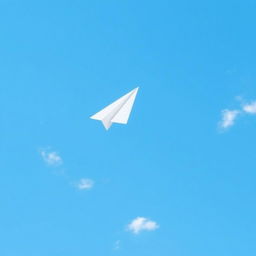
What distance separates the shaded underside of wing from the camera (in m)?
19.6

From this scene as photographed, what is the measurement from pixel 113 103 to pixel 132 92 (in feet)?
5.09

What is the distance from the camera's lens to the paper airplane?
1994 centimetres

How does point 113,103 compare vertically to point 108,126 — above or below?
above

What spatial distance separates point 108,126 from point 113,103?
1859 millimetres

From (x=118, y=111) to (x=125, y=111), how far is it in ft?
2.43

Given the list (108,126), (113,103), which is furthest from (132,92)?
(108,126)

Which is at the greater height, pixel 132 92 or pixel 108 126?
pixel 132 92

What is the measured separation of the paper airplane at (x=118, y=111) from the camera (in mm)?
19938

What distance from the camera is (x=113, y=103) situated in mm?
21219

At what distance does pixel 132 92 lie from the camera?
21344mm

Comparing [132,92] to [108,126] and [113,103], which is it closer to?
[113,103]

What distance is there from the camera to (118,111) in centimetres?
2073

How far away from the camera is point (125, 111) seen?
20.2 m

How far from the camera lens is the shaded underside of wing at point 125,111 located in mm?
19583
